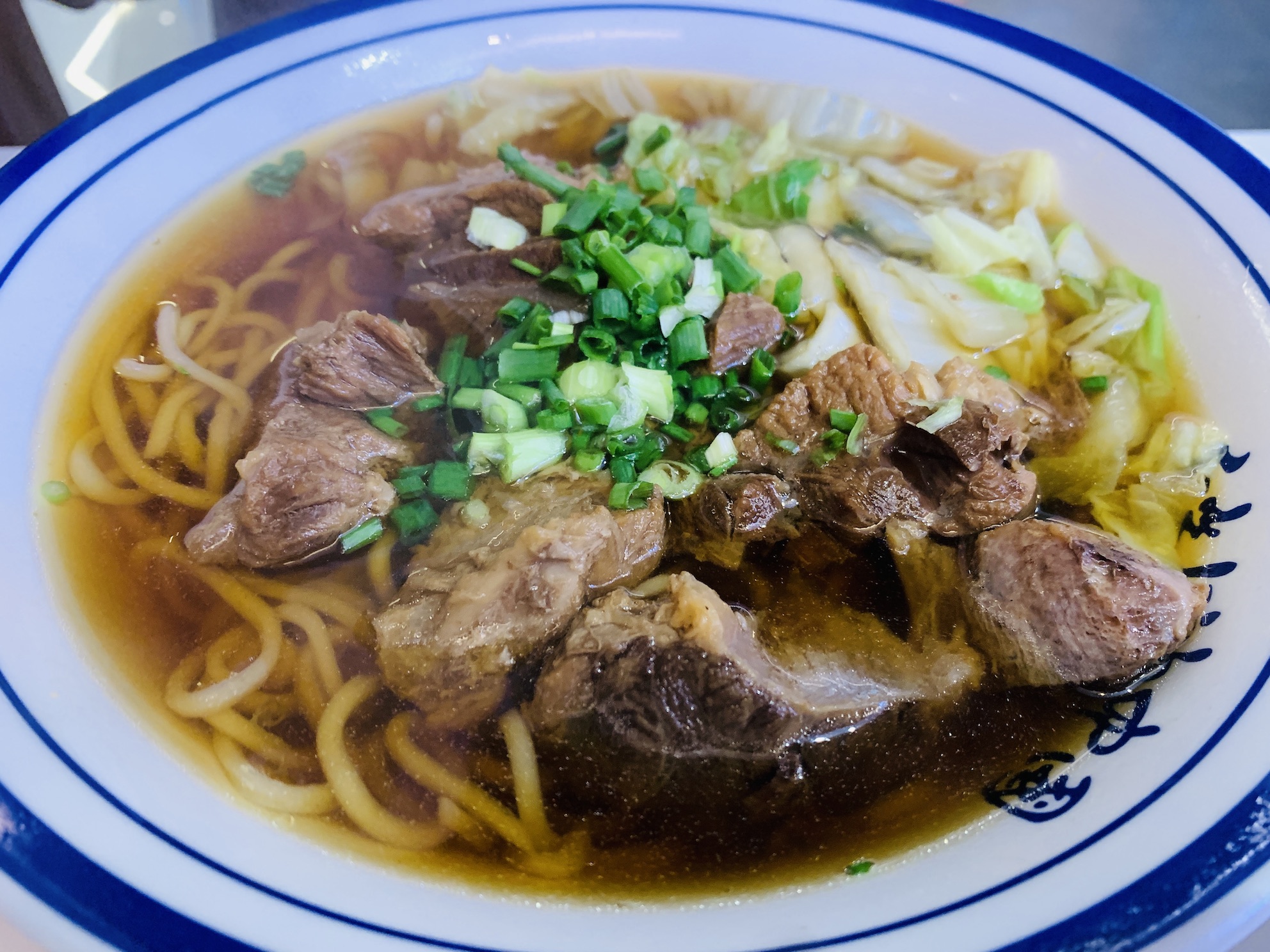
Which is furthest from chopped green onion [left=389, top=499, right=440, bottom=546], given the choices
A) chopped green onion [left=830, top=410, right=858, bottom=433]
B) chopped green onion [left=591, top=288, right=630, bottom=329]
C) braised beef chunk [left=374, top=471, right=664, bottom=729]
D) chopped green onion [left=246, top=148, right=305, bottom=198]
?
chopped green onion [left=246, top=148, right=305, bottom=198]

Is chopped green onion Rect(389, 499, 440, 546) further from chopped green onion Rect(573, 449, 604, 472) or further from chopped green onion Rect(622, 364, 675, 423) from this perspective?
chopped green onion Rect(622, 364, 675, 423)

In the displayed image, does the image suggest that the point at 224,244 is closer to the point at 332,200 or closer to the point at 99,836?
the point at 332,200

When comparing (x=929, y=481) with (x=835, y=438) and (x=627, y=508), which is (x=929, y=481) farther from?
(x=627, y=508)

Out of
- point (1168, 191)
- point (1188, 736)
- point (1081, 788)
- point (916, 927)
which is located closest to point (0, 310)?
point (916, 927)

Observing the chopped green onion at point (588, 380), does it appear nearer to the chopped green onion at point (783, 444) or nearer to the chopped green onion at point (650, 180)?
the chopped green onion at point (783, 444)

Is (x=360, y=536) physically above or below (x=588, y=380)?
below

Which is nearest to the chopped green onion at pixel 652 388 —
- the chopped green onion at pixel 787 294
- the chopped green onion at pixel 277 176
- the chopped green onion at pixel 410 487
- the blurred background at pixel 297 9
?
the chopped green onion at pixel 787 294

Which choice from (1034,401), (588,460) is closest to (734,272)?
(588,460)
